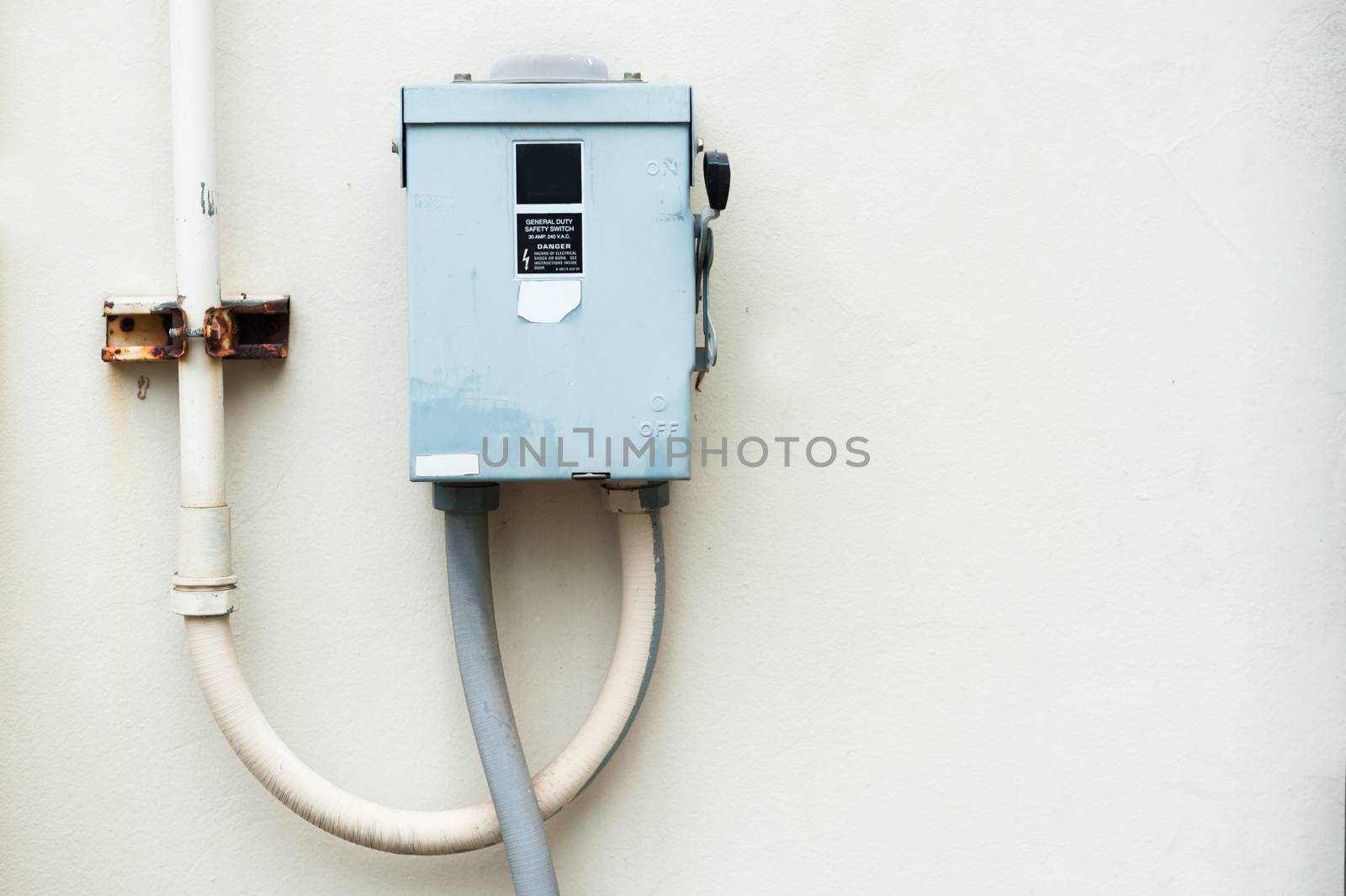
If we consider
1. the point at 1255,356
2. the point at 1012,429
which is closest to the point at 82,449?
the point at 1012,429

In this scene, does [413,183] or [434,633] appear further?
[434,633]

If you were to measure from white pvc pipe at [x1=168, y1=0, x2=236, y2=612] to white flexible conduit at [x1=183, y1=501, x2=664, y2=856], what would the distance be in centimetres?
6

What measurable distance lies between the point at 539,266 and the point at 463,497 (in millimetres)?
282

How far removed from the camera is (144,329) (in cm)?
117

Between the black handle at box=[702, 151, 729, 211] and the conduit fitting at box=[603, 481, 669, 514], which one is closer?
the black handle at box=[702, 151, 729, 211]

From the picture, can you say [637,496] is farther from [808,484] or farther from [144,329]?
[144,329]

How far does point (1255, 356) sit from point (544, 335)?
90cm

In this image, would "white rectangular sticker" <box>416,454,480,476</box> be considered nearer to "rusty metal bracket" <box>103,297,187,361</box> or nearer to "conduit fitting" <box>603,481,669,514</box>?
"conduit fitting" <box>603,481,669,514</box>

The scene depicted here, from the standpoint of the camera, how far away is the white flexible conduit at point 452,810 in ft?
3.70

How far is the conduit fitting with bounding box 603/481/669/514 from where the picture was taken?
3.72 ft

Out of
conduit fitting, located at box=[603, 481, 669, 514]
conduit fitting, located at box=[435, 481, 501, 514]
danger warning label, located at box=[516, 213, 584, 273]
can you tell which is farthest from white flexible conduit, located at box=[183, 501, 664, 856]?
danger warning label, located at box=[516, 213, 584, 273]

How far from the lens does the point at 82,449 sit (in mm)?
1182

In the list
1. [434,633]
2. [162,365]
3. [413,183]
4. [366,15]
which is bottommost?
[434,633]

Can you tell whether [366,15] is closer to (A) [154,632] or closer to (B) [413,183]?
(B) [413,183]
